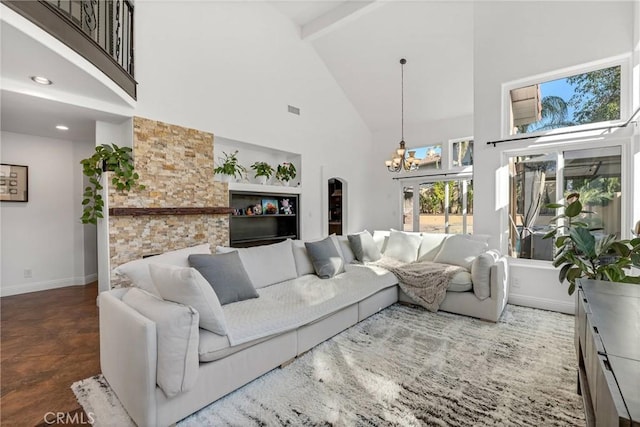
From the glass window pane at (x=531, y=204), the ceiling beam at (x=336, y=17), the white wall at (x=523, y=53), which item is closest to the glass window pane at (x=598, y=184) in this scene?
the glass window pane at (x=531, y=204)

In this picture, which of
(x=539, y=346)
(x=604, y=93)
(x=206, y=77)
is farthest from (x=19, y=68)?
(x=604, y=93)

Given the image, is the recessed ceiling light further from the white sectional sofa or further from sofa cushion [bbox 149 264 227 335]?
sofa cushion [bbox 149 264 227 335]

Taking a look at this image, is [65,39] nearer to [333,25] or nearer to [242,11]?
[242,11]

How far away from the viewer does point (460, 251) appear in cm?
406

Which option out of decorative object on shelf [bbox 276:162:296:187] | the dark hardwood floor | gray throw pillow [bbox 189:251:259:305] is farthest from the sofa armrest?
decorative object on shelf [bbox 276:162:296:187]

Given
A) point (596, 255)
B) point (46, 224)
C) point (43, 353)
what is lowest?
point (43, 353)

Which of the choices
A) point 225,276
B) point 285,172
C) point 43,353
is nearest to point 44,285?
point 43,353

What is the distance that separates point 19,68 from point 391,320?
424cm

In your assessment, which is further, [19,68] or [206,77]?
[206,77]

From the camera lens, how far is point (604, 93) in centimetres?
360

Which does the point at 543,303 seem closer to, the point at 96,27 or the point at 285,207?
the point at 285,207

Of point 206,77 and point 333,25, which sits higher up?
point 333,25

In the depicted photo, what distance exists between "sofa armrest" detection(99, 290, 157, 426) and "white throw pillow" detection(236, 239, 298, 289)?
4.01 feet

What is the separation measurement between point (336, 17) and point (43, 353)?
20.3 ft
